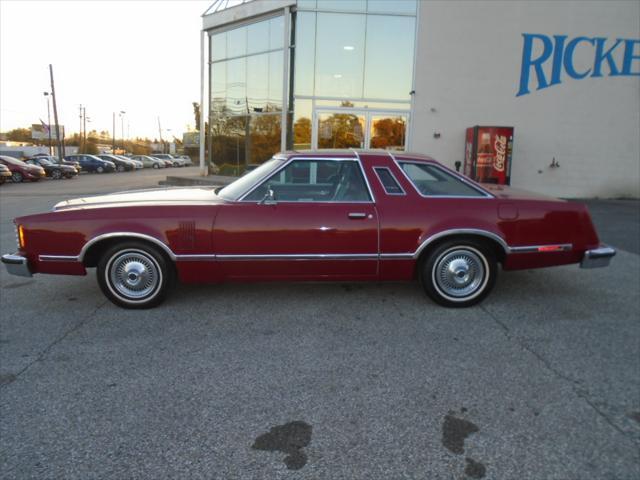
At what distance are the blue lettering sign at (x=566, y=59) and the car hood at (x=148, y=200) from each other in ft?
42.1

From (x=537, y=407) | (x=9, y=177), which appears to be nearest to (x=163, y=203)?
(x=537, y=407)

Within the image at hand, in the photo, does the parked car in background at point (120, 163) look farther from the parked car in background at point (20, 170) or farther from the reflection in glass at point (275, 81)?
the reflection in glass at point (275, 81)

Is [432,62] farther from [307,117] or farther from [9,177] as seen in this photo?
[9,177]

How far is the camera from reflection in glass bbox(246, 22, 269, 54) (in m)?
16.5

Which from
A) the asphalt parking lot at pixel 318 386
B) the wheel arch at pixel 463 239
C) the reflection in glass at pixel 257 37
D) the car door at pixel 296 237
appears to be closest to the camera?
the asphalt parking lot at pixel 318 386

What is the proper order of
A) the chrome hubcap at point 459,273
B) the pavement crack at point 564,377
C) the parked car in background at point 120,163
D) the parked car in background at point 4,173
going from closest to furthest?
1. the pavement crack at point 564,377
2. the chrome hubcap at point 459,273
3. the parked car in background at point 4,173
4. the parked car in background at point 120,163

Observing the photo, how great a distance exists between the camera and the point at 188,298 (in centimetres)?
478

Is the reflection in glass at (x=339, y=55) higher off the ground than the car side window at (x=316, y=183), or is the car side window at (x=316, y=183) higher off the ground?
the reflection in glass at (x=339, y=55)

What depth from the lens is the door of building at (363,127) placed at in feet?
49.6

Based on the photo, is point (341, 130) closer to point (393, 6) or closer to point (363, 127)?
point (363, 127)

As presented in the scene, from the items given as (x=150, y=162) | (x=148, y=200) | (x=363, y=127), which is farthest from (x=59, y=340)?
(x=150, y=162)

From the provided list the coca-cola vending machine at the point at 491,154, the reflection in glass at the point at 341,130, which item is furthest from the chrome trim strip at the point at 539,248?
the reflection in glass at the point at 341,130

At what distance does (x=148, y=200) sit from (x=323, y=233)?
5.72 ft

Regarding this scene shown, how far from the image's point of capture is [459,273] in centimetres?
457
